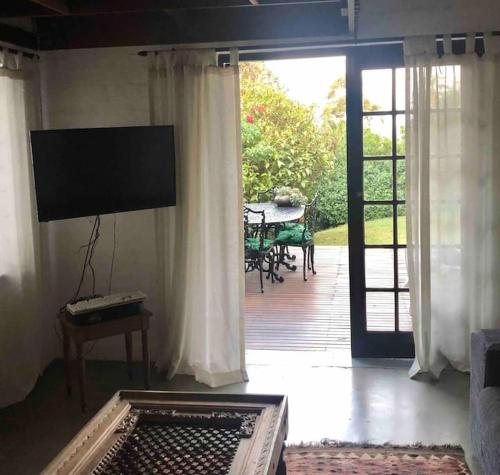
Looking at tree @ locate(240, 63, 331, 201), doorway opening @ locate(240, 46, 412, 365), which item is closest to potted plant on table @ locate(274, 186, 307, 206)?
doorway opening @ locate(240, 46, 412, 365)

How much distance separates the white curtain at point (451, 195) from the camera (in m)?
4.38

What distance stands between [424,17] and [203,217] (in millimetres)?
1981

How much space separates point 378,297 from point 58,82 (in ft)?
9.22

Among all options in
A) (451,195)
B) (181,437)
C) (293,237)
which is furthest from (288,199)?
(181,437)

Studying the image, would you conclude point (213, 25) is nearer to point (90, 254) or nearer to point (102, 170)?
point (102, 170)

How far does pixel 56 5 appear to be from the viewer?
3758 millimetres

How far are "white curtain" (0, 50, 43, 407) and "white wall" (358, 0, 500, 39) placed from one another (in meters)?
2.32

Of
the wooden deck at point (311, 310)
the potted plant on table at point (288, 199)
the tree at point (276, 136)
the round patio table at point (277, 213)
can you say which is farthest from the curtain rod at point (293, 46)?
the tree at point (276, 136)

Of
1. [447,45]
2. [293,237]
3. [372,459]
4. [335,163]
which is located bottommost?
[372,459]

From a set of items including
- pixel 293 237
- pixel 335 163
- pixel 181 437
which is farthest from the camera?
pixel 335 163

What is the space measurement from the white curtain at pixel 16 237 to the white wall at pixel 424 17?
7.60 feet

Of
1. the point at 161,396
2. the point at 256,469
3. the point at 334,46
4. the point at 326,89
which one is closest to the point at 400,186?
the point at 334,46

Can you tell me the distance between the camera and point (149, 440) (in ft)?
9.05

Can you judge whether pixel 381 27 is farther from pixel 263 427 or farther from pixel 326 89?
pixel 326 89
